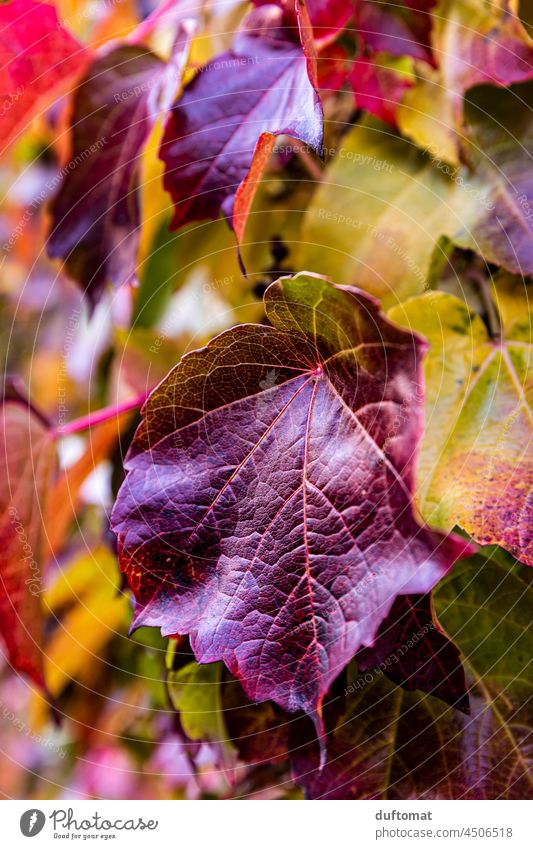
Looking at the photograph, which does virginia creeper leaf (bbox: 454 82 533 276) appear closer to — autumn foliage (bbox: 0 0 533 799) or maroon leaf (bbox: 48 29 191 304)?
autumn foliage (bbox: 0 0 533 799)

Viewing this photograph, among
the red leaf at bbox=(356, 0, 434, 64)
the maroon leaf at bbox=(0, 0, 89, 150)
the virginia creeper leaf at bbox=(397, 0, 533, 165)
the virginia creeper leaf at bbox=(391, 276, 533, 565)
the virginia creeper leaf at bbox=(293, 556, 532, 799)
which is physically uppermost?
the maroon leaf at bbox=(0, 0, 89, 150)

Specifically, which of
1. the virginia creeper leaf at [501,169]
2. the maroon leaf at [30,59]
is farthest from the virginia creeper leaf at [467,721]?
the maroon leaf at [30,59]

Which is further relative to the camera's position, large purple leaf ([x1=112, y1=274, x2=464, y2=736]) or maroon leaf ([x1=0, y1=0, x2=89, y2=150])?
maroon leaf ([x1=0, y1=0, x2=89, y2=150])

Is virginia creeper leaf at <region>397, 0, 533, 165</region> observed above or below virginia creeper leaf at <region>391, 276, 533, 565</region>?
above

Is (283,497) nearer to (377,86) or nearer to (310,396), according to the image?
(310,396)

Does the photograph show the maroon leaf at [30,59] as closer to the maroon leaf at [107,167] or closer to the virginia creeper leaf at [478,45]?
the maroon leaf at [107,167]

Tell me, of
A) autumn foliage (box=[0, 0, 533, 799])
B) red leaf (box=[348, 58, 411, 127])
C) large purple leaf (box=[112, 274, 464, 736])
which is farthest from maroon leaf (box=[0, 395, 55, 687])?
red leaf (box=[348, 58, 411, 127])
